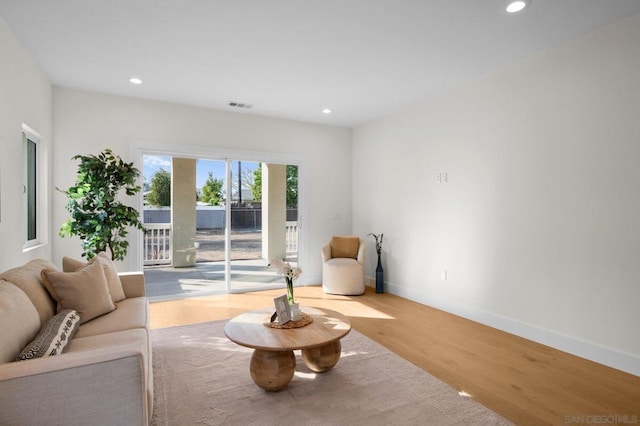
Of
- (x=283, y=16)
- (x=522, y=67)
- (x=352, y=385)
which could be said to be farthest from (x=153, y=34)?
(x=522, y=67)

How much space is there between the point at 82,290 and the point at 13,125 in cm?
170

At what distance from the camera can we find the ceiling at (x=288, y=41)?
2604mm

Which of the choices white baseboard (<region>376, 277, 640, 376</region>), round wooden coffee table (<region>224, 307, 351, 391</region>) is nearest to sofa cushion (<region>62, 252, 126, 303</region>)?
round wooden coffee table (<region>224, 307, 351, 391</region>)

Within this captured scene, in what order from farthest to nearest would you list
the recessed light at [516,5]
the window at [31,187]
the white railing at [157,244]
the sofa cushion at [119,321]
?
the white railing at [157,244] < the window at [31,187] < the recessed light at [516,5] < the sofa cushion at [119,321]

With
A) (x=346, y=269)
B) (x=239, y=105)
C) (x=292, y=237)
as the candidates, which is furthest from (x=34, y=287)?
(x=292, y=237)

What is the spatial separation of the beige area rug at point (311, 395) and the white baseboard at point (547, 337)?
57.6 inches

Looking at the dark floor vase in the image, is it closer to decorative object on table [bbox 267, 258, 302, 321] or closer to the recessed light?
decorative object on table [bbox 267, 258, 302, 321]

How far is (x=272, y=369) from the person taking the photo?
7.56 ft

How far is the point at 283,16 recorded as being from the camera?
2.71 meters

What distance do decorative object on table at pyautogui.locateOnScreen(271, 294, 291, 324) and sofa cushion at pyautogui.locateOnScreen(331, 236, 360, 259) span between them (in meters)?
3.06

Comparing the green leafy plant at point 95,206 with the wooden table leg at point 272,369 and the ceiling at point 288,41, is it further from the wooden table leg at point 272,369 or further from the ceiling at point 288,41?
the wooden table leg at point 272,369

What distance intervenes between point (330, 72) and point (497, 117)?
1.87 m

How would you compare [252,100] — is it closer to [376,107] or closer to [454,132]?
[376,107]

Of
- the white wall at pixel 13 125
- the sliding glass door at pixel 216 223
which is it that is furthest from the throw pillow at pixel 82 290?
the sliding glass door at pixel 216 223
